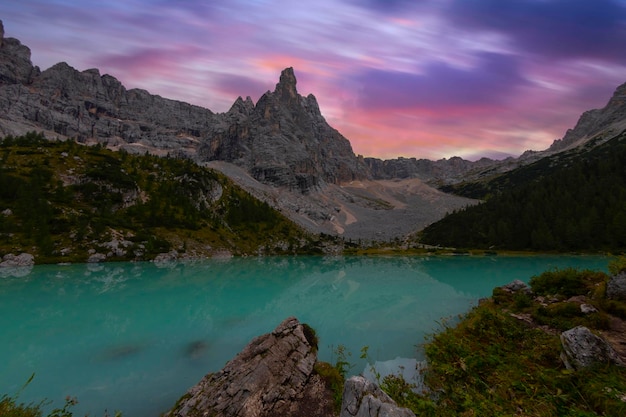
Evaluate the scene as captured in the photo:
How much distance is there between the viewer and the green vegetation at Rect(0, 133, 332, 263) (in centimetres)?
8850

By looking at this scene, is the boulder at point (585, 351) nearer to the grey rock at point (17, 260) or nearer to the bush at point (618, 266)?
the bush at point (618, 266)

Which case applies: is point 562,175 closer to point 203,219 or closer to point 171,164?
point 203,219

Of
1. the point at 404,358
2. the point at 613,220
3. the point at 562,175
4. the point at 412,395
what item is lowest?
the point at 404,358

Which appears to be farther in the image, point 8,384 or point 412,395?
point 8,384

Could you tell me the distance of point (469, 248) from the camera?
149 meters

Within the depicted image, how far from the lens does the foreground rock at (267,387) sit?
12.6 m

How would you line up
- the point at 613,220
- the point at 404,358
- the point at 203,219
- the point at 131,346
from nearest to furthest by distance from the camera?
1. the point at 404,358
2. the point at 131,346
3. the point at 613,220
4. the point at 203,219

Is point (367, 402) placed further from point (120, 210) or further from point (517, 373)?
point (120, 210)

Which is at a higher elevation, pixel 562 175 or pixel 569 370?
pixel 562 175

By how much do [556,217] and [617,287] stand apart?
14495 cm

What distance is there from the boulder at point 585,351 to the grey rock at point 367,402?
9.94 metres

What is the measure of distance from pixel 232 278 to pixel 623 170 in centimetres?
19537

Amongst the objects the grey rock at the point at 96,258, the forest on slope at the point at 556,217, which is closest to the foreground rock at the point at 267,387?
the grey rock at the point at 96,258

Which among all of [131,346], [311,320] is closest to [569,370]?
[311,320]
